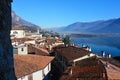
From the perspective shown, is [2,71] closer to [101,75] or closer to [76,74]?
[101,75]

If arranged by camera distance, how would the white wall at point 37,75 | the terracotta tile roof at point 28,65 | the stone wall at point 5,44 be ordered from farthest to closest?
the white wall at point 37,75, the terracotta tile roof at point 28,65, the stone wall at point 5,44

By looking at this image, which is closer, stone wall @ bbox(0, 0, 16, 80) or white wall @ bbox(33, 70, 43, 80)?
stone wall @ bbox(0, 0, 16, 80)

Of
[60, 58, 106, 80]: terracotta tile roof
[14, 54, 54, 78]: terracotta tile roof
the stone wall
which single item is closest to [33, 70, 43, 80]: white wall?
[14, 54, 54, 78]: terracotta tile roof

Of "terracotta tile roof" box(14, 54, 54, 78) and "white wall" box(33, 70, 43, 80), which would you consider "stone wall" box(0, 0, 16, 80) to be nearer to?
"terracotta tile roof" box(14, 54, 54, 78)

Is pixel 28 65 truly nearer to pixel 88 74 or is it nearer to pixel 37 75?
pixel 37 75

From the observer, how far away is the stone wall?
3863 millimetres

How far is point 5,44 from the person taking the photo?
4000 millimetres

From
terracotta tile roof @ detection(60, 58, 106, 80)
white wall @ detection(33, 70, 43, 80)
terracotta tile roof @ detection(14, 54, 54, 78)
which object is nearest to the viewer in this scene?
terracotta tile roof @ detection(60, 58, 106, 80)

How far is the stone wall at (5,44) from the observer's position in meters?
3.86

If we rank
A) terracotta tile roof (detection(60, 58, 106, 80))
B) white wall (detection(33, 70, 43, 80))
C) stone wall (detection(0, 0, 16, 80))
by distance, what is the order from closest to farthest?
stone wall (detection(0, 0, 16, 80)), terracotta tile roof (detection(60, 58, 106, 80)), white wall (detection(33, 70, 43, 80))

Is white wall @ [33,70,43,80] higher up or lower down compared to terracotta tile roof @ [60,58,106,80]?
lower down

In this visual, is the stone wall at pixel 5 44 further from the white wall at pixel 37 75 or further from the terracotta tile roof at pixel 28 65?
the white wall at pixel 37 75

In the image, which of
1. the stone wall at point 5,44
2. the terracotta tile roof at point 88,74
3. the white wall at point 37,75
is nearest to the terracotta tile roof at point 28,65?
the white wall at point 37,75

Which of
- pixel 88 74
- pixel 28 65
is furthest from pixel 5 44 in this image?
pixel 28 65
